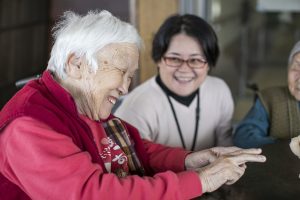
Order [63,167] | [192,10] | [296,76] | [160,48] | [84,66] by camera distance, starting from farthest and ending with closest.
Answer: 1. [192,10]
2. [160,48]
3. [296,76]
4. [84,66]
5. [63,167]

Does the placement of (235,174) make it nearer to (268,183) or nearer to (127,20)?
(268,183)

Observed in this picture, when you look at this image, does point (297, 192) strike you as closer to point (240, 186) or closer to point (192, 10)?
point (240, 186)

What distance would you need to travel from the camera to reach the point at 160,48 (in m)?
2.03

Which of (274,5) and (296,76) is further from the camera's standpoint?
(274,5)

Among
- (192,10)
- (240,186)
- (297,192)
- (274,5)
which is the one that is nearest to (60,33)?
(240,186)

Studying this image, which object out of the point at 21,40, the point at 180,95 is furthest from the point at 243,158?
the point at 21,40

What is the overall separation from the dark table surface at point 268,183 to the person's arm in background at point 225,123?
2.23ft

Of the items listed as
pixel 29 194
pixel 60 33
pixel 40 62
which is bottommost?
pixel 40 62

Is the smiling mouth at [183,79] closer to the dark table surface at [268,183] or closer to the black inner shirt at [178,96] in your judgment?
the black inner shirt at [178,96]

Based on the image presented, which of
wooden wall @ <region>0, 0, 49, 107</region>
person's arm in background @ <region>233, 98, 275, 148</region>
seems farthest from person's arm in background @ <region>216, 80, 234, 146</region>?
wooden wall @ <region>0, 0, 49, 107</region>

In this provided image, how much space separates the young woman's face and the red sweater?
0.91 metres

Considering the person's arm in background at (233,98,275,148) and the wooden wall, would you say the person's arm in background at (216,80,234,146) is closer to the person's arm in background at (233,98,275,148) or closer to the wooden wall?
the person's arm in background at (233,98,275,148)

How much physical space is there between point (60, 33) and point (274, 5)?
3470mm

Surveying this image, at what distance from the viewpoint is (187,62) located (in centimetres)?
200
